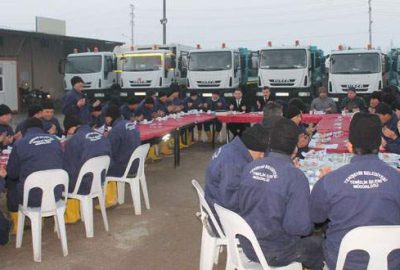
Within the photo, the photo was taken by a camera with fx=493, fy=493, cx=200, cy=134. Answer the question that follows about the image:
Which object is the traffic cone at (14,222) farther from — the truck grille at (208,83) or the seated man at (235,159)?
the truck grille at (208,83)

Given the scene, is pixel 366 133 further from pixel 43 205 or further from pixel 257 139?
pixel 43 205

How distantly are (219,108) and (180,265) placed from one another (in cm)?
856

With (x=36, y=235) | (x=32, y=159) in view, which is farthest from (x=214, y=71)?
(x=36, y=235)

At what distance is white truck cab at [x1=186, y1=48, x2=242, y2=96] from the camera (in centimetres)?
1747

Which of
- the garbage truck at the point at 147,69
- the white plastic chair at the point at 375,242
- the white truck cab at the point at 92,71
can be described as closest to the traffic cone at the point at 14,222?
the white plastic chair at the point at 375,242

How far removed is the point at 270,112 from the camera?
19.0 ft

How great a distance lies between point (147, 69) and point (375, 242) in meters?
16.8

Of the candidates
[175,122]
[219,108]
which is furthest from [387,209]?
[219,108]

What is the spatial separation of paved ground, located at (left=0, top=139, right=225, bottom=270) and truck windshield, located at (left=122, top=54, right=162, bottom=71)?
1185 cm

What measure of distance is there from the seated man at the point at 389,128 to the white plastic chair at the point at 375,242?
3.49 meters

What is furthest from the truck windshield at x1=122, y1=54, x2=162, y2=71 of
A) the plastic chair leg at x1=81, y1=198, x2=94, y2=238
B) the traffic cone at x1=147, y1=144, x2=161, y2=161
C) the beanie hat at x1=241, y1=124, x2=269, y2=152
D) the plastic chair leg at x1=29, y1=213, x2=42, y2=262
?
the beanie hat at x1=241, y1=124, x2=269, y2=152

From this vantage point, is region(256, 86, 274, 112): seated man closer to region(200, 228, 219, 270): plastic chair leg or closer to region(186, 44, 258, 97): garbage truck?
region(186, 44, 258, 97): garbage truck

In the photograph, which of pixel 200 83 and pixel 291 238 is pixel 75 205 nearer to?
pixel 291 238

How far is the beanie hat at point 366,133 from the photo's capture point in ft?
9.61
